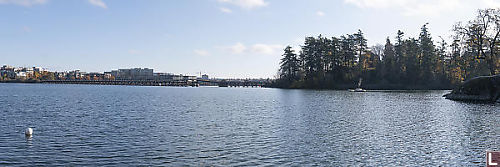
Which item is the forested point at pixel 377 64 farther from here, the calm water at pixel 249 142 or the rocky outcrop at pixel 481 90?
the calm water at pixel 249 142

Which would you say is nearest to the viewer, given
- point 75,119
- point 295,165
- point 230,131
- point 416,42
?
point 295,165

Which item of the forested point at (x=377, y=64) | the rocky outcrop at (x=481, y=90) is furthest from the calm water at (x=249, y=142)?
the forested point at (x=377, y=64)

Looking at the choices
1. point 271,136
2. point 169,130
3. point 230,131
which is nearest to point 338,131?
point 271,136

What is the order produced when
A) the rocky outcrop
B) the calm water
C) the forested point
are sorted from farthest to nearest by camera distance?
the forested point < the rocky outcrop < the calm water

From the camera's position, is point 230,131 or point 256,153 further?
point 230,131

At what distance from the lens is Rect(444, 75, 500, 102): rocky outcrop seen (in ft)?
193

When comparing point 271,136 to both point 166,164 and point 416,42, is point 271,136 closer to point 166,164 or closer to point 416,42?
point 166,164

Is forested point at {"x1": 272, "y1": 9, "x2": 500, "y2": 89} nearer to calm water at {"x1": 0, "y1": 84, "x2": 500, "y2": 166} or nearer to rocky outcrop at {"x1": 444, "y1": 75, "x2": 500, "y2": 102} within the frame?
rocky outcrop at {"x1": 444, "y1": 75, "x2": 500, "y2": 102}

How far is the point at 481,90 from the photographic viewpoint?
61000 millimetres

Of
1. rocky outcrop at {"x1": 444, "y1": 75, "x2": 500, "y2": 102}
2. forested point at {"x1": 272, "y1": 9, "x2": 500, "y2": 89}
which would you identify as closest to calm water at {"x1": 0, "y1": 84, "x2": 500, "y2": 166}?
rocky outcrop at {"x1": 444, "y1": 75, "x2": 500, "y2": 102}

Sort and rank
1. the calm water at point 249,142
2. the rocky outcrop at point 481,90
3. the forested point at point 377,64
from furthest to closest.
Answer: the forested point at point 377,64, the rocky outcrop at point 481,90, the calm water at point 249,142

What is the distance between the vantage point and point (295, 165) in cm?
1725

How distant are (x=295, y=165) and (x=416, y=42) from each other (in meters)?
131

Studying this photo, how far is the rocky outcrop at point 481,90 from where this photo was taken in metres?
58.8
